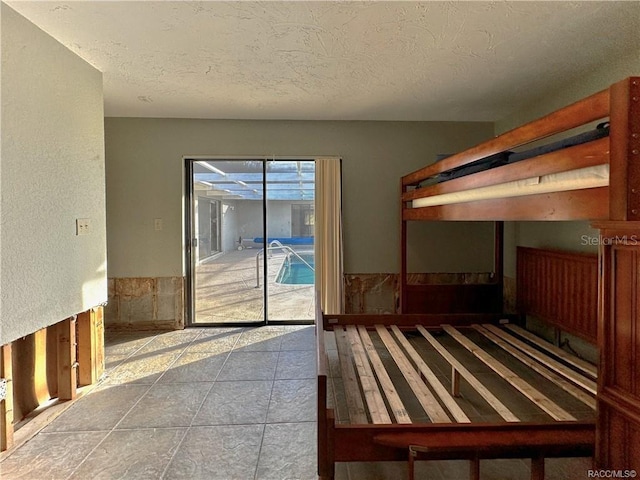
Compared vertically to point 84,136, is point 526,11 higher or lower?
higher

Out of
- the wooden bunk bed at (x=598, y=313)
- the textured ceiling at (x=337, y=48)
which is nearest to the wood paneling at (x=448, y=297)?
the wooden bunk bed at (x=598, y=313)

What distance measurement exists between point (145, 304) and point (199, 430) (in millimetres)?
2081

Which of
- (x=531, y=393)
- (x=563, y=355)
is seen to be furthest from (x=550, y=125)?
(x=563, y=355)

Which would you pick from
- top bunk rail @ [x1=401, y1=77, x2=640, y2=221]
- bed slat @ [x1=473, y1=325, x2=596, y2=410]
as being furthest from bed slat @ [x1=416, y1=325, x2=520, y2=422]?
top bunk rail @ [x1=401, y1=77, x2=640, y2=221]

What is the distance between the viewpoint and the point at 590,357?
2.41 m

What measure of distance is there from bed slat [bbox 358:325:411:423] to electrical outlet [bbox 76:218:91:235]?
6.52 ft

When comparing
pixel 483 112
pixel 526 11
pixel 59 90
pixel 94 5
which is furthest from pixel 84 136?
pixel 483 112

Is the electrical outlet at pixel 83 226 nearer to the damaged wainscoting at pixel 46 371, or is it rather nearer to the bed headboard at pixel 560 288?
the damaged wainscoting at pixel 46 371

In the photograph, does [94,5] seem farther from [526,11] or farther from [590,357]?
[590,357]

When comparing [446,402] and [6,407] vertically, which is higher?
[446,402]

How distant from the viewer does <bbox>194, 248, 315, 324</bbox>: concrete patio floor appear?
3.67m

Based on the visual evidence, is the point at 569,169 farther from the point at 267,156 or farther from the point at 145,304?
the point at 145,304

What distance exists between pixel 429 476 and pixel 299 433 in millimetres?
659

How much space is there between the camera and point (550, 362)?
194 cm
